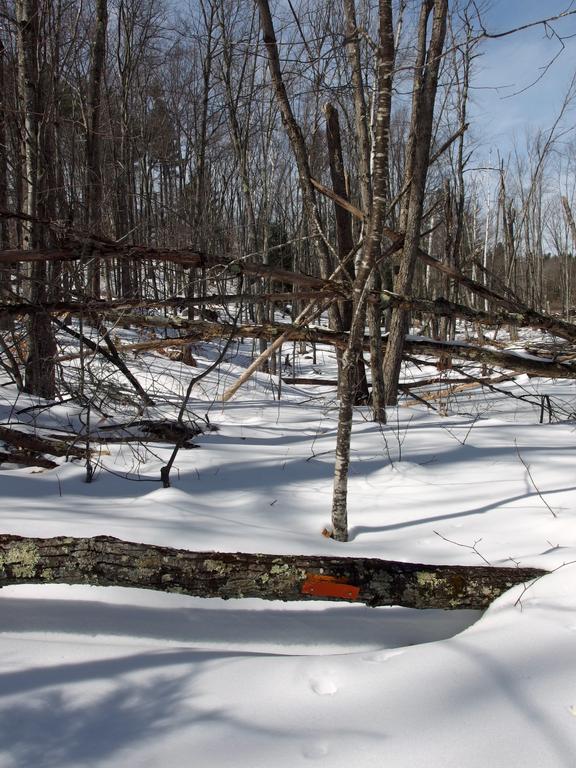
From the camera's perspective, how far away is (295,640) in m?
2.20

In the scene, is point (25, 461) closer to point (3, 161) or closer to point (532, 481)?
point (532, 481)

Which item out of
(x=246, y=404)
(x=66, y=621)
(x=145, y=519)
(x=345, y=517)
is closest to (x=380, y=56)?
(x=345, y=517)

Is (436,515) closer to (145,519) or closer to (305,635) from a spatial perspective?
(305,635)

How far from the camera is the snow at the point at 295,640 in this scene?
1437 mm

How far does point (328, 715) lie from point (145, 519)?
70.9 inches

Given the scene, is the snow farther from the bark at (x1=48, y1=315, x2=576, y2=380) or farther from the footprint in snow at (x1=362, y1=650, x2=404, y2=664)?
the bark at (x1=48, y1=315, x2=576, y2=380)

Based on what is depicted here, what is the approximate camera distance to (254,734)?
1487mm

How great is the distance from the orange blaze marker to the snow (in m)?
0.18

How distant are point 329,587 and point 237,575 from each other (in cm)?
37

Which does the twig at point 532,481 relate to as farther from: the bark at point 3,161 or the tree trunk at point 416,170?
the bark at point 3,161

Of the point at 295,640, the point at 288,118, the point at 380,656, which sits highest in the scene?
the point at 288,118

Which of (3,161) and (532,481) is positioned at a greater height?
(3,161)

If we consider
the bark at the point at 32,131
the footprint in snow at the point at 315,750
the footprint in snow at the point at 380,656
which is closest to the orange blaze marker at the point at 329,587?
the footprint in snow at the point at 380,656

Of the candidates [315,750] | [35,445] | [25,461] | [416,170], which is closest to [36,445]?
[35,445]
